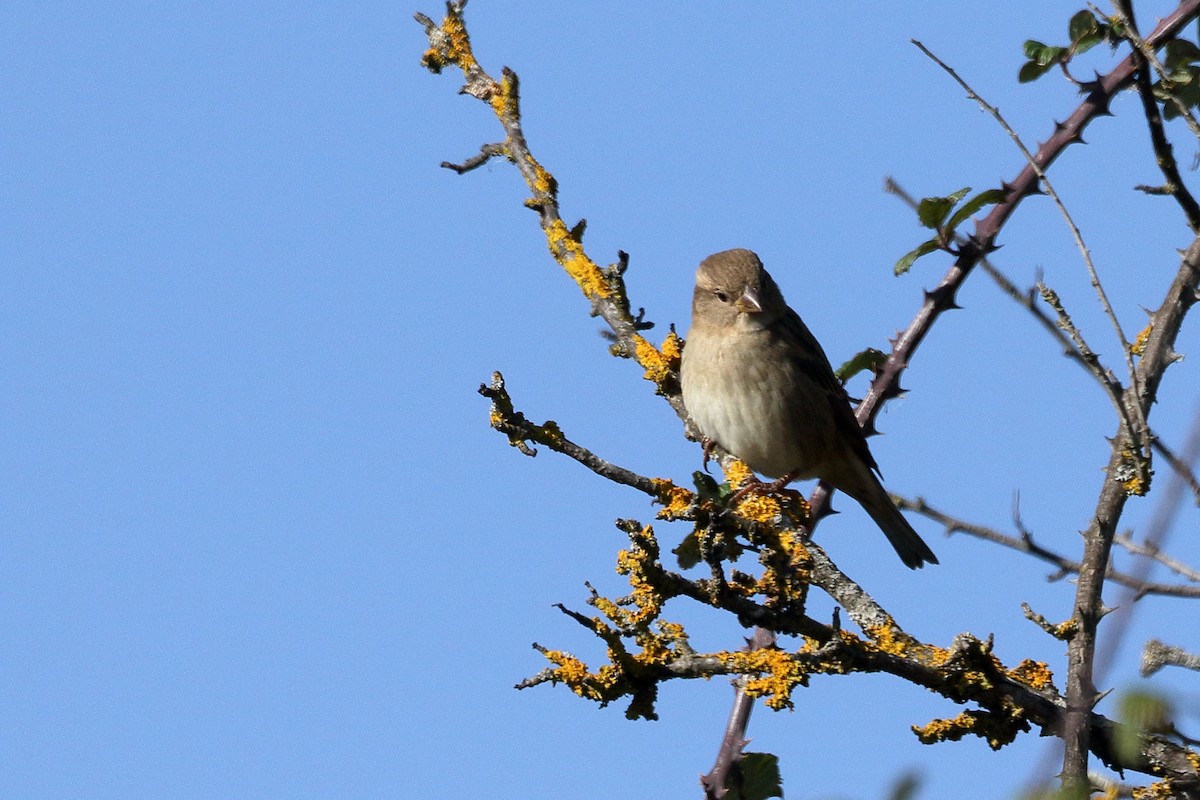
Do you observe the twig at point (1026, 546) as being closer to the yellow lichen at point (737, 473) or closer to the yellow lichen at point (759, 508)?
the yellow lichen at point (759, 508)

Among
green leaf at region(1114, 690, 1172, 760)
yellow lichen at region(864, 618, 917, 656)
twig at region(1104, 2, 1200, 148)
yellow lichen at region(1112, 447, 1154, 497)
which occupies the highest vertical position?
twig at region(1104, 2, 1200, 148)

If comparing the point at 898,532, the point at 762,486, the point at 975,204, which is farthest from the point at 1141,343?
the point at 898,532

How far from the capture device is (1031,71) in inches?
169

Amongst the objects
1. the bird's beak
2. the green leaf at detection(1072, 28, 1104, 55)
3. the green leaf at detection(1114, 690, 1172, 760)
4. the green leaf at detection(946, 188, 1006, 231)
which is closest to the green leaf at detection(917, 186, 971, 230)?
the green leaf at detection(946, 188, 1006, 231)

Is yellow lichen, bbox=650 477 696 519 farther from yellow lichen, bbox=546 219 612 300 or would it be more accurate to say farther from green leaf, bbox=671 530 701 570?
yellow lichen, bbox=546 219 612 300

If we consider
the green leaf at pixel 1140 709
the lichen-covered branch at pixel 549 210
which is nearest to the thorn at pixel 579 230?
the lichen-covered branch at pixel 549 210

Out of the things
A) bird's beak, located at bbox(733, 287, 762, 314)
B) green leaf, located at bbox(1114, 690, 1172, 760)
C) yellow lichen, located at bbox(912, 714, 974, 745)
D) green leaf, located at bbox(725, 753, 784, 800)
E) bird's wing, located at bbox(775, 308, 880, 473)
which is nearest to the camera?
green leaf, located at bbox(1114, 690, 1172, 760)

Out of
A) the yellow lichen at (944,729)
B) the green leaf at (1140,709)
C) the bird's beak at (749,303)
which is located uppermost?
the bird's beak at (749,303)

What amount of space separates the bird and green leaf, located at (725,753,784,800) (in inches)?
98.7

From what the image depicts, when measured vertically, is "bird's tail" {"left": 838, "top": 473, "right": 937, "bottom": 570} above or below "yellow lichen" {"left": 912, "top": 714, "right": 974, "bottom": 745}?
above

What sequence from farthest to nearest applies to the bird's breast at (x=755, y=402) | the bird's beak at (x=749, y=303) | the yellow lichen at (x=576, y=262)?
the bird's beak at (x=749, y=303), the bird's breast at (x=755, y=402), the yellow lichen at (x=576, y=262)

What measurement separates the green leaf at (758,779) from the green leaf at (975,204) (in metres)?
1.89

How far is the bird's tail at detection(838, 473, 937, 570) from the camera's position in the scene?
20.3 ft

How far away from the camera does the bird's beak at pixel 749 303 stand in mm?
6016
